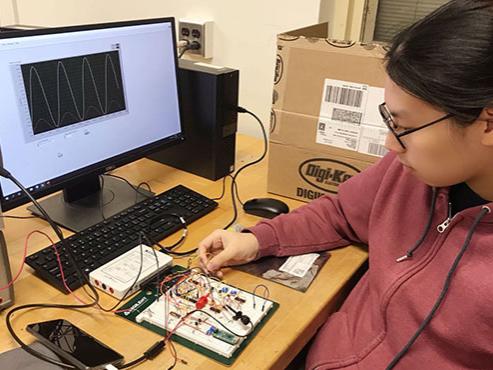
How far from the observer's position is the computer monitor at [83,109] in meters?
0.95

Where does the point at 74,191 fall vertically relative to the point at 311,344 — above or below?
above

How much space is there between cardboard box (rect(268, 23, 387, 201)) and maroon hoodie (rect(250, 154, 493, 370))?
118mm

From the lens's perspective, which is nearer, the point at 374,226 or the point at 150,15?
the point at 374,226

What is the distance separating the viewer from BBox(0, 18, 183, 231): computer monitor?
3.13 feet

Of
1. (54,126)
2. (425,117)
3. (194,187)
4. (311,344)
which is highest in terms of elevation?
(425,117)

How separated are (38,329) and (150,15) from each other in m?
1.33

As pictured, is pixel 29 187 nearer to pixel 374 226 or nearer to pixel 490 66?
pixel 374 226

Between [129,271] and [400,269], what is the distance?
49 centimetres

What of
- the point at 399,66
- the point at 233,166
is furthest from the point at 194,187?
the point at 399,66

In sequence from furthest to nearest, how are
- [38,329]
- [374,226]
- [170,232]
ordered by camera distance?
[170,232] → [374,226] → [38,329]

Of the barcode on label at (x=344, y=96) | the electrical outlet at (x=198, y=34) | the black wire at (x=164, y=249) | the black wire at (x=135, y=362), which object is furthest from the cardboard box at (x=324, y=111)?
the black wire at (x=135, y=362)

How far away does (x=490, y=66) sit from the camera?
66cm

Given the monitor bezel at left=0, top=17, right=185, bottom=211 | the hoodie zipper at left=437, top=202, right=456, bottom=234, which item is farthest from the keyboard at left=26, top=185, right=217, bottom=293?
the hoodie zipper at left=437, top=202, right=456, bottom=234

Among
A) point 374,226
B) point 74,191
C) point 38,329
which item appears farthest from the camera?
point 74,191
